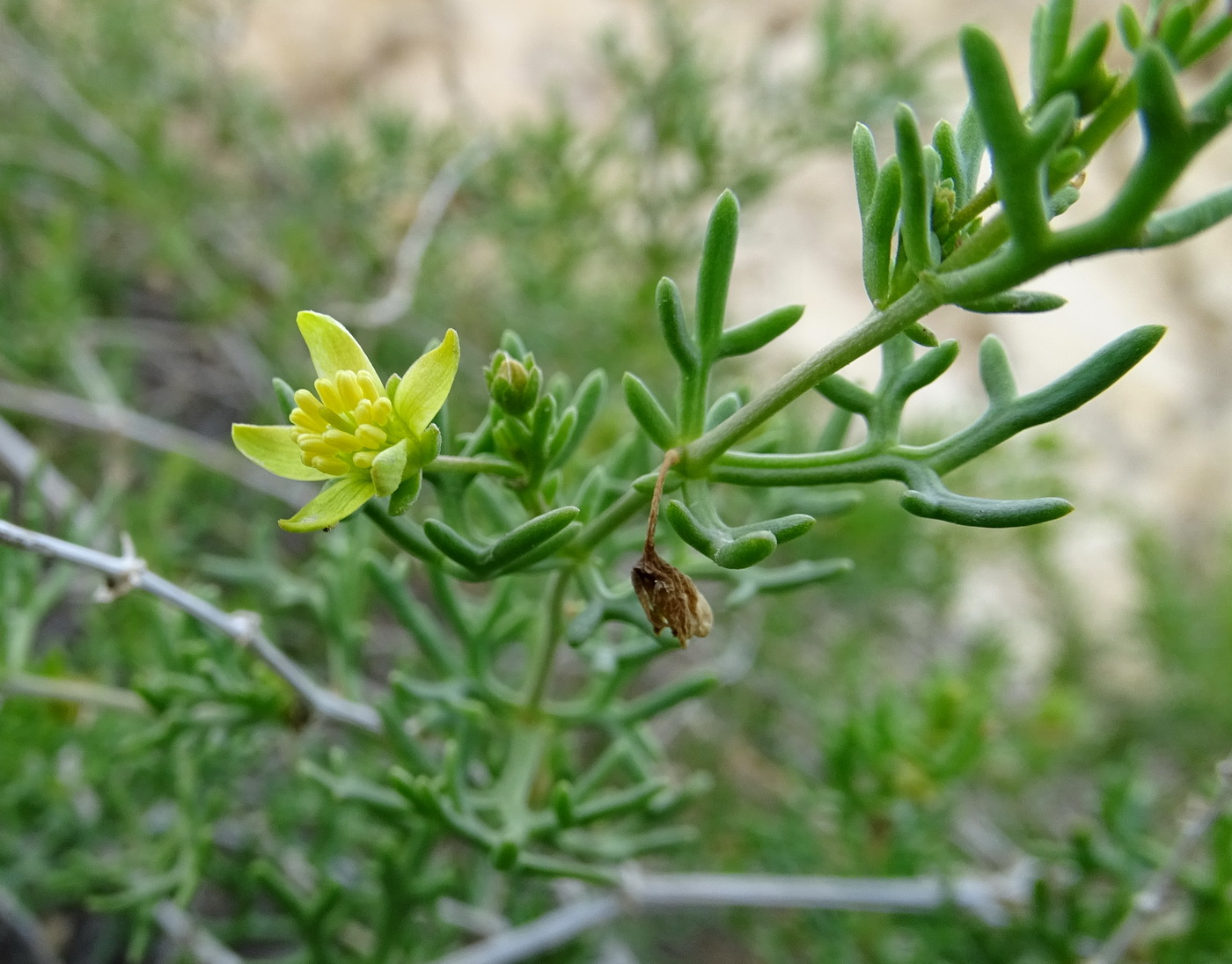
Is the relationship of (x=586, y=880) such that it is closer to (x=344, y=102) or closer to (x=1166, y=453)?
(x=344, y=102)

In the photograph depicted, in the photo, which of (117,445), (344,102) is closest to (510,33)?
(344,102)

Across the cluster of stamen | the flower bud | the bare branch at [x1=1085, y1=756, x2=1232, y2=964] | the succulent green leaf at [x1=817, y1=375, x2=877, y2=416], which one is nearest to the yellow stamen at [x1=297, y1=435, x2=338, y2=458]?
the cluster of stamen

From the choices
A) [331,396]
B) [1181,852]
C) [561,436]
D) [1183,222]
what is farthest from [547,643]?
[1181,852]

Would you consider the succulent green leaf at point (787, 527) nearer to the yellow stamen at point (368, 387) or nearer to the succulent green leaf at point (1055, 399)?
the succulent green leaf at point (1055, 399)

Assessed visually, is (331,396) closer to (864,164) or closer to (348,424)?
(348,424)

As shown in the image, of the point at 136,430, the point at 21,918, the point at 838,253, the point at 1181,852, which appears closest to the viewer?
the point at 1181,852

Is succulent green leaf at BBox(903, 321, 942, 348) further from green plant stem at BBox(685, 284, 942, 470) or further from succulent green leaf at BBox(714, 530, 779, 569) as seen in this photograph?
succulent green leaf at BBox(714, 530, 779, 569)
